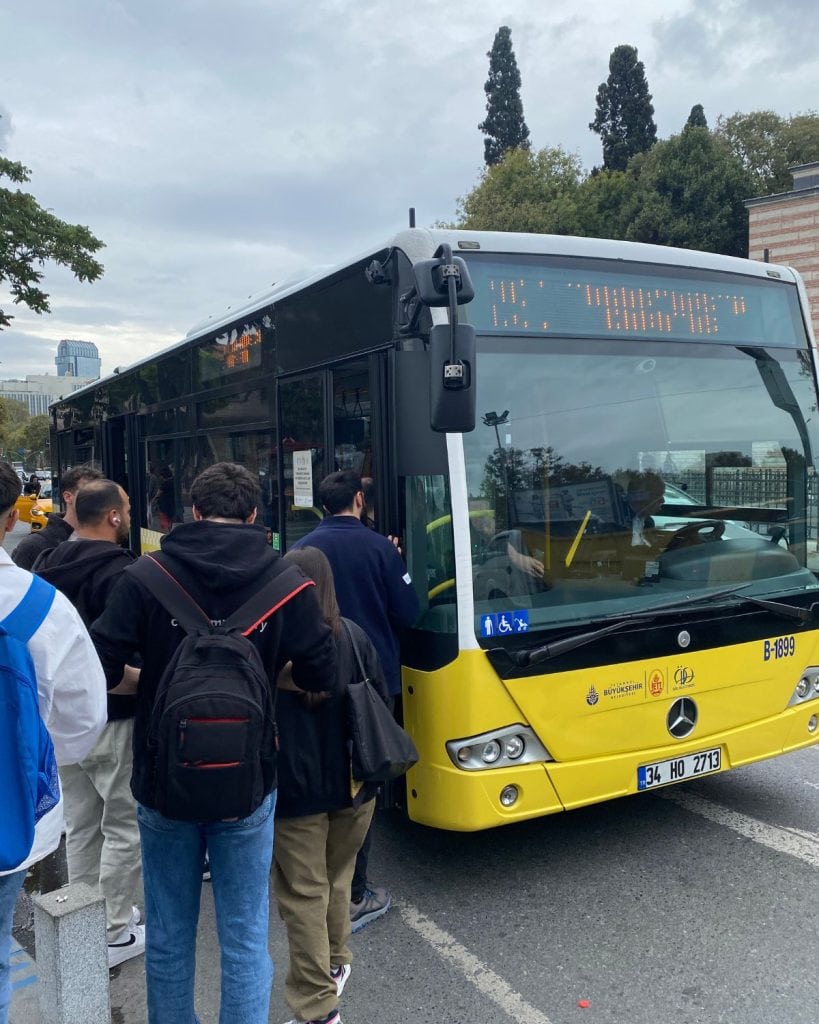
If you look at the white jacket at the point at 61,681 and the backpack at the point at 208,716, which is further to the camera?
the backpack at the point at 208,716

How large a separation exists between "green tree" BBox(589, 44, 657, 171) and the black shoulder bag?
158 feet

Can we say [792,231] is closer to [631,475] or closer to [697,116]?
[631,475]

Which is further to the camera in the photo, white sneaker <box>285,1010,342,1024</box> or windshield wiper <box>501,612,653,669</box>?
windshield wiper <box>501,612,653,669</box>

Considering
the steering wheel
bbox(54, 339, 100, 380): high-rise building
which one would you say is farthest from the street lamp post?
bbox(54, 339, 100, 380): high-rise building

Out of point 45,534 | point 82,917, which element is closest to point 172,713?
point 82,917

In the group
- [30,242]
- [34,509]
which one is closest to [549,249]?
[30,242]

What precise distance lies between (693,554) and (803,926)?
163 centimetres

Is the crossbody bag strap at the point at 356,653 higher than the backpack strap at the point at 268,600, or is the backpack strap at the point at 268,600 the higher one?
the backpack strap at the point at 268,600

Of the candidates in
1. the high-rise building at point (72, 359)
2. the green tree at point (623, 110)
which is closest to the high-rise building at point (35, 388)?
the high-rise building at point (72, 359)

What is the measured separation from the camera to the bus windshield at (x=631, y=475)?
377 centimetres

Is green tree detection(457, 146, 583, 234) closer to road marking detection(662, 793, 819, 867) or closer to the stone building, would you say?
the stone building

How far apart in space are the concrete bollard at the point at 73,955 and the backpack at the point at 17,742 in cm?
75

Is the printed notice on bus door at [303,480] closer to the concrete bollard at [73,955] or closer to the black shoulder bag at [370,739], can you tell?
the black shoulder bag at [370,739]

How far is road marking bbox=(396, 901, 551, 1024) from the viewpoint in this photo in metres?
3.01
